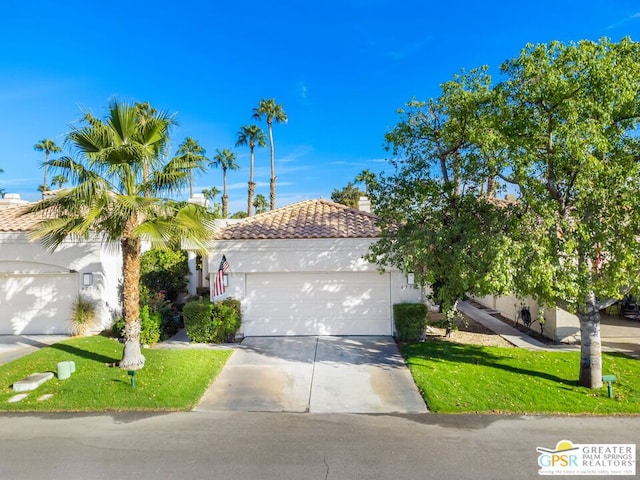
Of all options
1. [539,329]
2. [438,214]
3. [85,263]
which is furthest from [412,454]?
[85,263]

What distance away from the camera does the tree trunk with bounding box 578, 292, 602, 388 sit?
8.76m

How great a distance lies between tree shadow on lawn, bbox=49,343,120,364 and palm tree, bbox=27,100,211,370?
937 mm

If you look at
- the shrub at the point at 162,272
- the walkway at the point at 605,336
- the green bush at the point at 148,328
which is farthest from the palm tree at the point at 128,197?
the walkway at the point at 605,336

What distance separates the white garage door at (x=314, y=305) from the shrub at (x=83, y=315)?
5374 millimetres

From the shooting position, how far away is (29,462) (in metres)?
6.15

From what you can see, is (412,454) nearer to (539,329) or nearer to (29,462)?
(29,462)

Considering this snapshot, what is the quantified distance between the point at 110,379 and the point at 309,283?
6.62 meters

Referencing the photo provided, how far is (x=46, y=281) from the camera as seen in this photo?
14570mm

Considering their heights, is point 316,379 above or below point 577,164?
below

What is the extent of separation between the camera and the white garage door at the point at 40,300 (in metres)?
14.5

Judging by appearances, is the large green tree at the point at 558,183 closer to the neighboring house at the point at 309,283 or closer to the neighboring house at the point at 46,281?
the neighboring house at the point at 309,283

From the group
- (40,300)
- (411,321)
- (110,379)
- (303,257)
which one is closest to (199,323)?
(110,379)

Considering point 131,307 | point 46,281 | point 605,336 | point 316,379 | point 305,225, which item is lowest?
point 316,379

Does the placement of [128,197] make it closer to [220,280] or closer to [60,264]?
[220,280]
